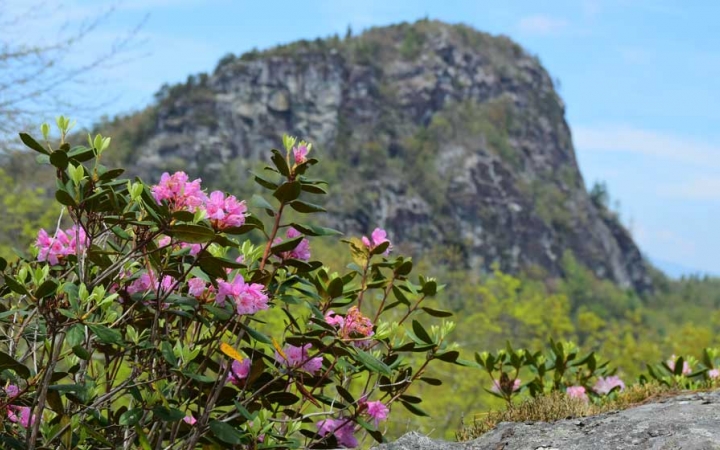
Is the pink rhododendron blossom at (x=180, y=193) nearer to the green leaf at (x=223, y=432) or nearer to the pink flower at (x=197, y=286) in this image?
the pink flower at (x=197, y=286)

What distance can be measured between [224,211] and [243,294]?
0.84 feet

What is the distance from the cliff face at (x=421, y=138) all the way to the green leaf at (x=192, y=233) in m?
90.6

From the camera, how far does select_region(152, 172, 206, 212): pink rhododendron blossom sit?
217cm

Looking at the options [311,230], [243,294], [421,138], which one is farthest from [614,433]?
[421,138]

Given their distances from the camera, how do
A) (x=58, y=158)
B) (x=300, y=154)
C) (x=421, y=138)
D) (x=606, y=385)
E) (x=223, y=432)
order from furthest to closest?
1. (x=421, y=138)
2. (x=606, y=385)
3. (x=300, y=154)
4. (x=223, y=432)
5. (x=58, y=158)

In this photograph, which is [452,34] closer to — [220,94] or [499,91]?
[499,91]

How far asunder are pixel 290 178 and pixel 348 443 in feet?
3.48

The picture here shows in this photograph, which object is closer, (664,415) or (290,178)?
(290,178)

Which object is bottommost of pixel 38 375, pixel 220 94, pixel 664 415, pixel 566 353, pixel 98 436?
pixel 98 436

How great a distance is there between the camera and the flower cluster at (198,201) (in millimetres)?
2150

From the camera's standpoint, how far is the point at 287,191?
7.28 feet

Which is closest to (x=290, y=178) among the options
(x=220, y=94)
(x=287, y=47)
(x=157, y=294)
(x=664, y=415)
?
(x=157, y=294)

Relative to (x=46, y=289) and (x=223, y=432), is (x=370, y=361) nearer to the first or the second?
(x=223, y=432)

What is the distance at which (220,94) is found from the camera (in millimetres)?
105438
